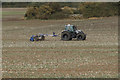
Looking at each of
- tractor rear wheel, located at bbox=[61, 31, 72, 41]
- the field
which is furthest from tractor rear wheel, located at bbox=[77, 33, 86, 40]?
the field

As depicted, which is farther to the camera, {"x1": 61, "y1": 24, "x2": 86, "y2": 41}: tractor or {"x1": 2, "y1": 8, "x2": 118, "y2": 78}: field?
{"x1": 61, "y1": 24, "x2": 86, "y2": 41}: tractor

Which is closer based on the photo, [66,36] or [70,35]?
[70,35]

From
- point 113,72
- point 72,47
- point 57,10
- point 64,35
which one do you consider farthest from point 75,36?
point 57,10

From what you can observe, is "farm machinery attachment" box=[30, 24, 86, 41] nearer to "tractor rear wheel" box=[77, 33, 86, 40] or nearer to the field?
"tractor rear wheel" box=[77, 33, 86, 40]

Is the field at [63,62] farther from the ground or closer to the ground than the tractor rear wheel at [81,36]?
closer to the ground

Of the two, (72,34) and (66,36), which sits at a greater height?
(72,34)

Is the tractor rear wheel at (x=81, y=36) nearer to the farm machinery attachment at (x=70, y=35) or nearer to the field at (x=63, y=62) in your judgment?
the farm machinery attachment at (x=70, y=35)

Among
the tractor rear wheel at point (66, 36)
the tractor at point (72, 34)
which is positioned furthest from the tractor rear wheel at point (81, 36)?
the tractor rear wheel at point (66, 36)

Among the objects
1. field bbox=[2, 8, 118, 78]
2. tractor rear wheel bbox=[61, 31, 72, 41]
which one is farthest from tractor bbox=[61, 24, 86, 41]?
field bbox=[2, 8, 118, 78]

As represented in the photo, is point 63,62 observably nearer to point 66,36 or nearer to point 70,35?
point 70,35

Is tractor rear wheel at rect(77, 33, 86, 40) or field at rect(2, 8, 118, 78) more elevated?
tractor rear wheel at rect(77, 33, 86, 40)

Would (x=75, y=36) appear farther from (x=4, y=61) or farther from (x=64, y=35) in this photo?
(x=4, y=61)

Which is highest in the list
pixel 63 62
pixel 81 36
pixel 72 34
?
pixel 72 34

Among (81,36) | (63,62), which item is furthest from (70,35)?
(63,62)
